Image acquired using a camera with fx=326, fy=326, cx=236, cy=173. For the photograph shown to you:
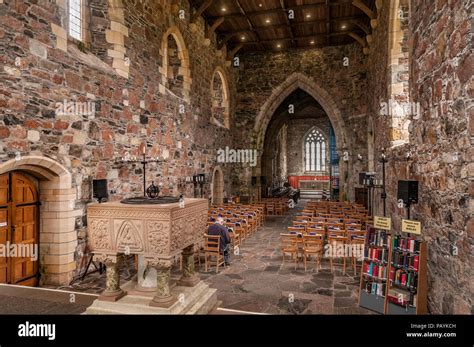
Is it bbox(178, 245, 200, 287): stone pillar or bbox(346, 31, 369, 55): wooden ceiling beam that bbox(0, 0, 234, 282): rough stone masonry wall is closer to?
bbox(178, 245, 200, 287): stone pillar

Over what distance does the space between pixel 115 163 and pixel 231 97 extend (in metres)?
10.9

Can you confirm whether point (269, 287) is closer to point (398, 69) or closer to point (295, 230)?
point (295, 230)

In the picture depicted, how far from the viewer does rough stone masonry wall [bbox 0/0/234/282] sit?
5191 millimetres

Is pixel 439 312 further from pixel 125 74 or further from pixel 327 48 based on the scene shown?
pixel 327 48

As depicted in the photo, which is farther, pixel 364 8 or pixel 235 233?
pixel 364 8

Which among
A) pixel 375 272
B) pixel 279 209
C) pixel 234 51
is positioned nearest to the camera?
pixel 375 272

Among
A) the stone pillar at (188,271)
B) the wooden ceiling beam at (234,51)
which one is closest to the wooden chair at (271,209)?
the wooden ceiling beam at (234,51)

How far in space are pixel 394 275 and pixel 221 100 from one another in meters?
13.5

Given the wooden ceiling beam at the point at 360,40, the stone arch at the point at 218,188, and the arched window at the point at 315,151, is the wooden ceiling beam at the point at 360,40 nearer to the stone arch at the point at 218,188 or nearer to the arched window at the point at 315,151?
the stone arch at the point at 218,188

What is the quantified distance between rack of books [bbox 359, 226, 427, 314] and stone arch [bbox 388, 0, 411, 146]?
4.79 meters

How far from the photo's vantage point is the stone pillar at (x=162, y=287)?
3223 millimetres

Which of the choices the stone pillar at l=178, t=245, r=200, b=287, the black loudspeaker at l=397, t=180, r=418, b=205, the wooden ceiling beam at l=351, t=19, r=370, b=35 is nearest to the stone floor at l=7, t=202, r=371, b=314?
the stone pillar at l=178, t=245, r=200, b=287

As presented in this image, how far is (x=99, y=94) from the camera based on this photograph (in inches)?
282

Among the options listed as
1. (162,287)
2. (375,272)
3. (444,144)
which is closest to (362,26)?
(444,144)
